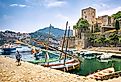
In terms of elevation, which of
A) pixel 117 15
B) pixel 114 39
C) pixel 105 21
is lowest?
pixel 114 39

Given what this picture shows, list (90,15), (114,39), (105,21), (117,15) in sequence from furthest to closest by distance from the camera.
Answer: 1. (90,15)
2. (105,21)
3. (117,15)
4. (114,39)

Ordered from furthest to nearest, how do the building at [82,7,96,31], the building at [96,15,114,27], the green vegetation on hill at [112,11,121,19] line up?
the building at [82,7,96,31], the building at [96,15,114,27], the green vegetation on hill at [112,11,121,19]

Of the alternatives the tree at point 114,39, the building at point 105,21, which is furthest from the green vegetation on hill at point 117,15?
the tree at point 114,39

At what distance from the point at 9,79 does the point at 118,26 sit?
3503 inches

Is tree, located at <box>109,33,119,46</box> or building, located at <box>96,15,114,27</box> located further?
building, located at <box>96,15,114,27</box>

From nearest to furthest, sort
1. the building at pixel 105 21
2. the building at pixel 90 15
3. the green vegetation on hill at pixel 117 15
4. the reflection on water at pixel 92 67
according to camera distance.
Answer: the reflection on water at pixel 92 67 < the green vegetation on hill at pixel 117 15 < the building at pixel 105 21 < the building at pixel 90 15

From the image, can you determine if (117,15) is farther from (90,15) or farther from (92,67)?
(92,67)

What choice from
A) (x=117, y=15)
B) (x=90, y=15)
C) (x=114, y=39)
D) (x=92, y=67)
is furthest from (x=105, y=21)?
(x=92, y=67)

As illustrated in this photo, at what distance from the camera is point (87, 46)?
108562 millimetres

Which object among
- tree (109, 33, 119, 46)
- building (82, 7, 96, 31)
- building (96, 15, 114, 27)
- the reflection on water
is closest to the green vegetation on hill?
building (96, 15, 114, 27)

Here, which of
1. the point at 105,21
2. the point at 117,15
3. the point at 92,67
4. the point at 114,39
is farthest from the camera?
the point at 105,21

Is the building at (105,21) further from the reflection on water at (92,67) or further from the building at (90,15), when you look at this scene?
the reflection on water at (92,67)

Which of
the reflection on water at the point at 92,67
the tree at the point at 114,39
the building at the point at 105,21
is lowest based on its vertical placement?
the reflection on water at the point at 92,67

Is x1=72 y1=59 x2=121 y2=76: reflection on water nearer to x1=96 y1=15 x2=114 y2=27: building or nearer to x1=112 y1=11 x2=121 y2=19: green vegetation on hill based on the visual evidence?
x1=112 y1=11 x2=121 y2=19: green vegetation on hill
